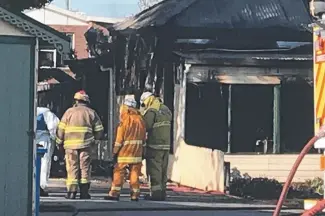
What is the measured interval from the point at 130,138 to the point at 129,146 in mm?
132

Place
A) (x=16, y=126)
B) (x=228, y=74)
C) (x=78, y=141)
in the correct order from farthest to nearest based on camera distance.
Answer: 1. (x=228, y=74)
2. (x=78, y=141)
3. (x=16, y=126)

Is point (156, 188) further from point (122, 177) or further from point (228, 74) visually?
point (228, 74)

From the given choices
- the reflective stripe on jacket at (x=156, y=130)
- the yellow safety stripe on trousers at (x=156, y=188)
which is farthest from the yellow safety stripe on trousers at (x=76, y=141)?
the yellow safety stripe on trousers at (x=156, y=188)

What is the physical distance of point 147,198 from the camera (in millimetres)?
15578

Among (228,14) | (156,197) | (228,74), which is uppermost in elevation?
(228,14)

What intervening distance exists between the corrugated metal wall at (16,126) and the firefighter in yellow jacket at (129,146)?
452cm

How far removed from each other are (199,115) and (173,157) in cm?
117

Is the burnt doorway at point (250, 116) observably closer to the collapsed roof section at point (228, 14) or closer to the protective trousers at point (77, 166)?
the collapsed roof section at point (228, 14)

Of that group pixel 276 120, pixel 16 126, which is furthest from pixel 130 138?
pixel 276 120

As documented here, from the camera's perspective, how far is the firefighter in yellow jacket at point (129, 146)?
584 inches

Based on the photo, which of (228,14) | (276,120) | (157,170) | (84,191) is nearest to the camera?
(84,191)

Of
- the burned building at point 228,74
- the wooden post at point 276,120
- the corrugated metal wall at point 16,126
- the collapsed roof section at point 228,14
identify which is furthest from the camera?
the collapsed roof section at point 228,14

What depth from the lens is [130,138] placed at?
1484cm

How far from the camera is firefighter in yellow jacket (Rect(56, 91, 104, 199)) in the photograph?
1480 cm
